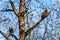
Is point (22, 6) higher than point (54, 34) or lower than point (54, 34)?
higher

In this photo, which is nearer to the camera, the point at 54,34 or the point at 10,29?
the point at 10,29

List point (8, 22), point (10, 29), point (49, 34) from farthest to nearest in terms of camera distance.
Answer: point (49, 34) → point (8, 22) → point (10, 29)

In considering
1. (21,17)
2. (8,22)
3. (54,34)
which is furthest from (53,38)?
(21,17)

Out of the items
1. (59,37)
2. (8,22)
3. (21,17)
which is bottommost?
(59,37)

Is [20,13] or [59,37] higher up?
[20,13]

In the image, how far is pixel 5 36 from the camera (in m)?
8.41

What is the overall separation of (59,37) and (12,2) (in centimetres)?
536

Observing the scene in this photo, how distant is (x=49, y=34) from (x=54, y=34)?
2.27 ft

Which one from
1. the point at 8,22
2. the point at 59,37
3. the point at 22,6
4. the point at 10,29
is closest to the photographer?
the point at 10,29

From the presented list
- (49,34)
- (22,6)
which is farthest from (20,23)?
(49,34)

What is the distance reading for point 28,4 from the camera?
348 inches

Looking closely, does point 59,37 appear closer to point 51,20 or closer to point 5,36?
point 51,20

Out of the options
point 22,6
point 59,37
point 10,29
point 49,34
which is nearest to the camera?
point 10,29

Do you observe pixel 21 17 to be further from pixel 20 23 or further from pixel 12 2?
pixel 12 2
